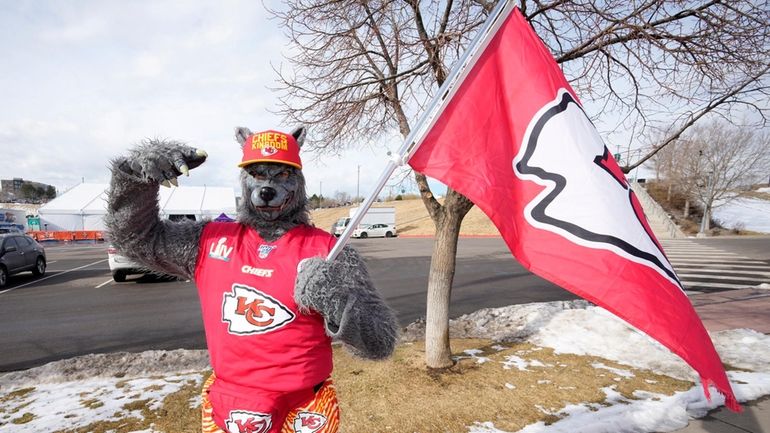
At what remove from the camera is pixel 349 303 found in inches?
58.3

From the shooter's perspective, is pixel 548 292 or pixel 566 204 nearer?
pixel 566 204

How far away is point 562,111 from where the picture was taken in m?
1.72

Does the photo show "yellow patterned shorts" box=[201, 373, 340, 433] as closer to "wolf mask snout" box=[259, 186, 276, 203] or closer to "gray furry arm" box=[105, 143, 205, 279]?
"gray furry arm" box=[105, 143, 205, 279]

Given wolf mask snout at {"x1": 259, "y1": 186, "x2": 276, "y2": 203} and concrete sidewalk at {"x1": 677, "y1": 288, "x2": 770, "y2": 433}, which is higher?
wolf mask snout at {"x1": 259, "y1": 186, "x2": 276, "y2": 203}

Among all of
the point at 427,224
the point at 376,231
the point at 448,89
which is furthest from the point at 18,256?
the point at 427,224

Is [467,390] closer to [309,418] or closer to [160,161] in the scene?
[309,418]

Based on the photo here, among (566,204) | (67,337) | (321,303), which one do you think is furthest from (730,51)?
(67,337)

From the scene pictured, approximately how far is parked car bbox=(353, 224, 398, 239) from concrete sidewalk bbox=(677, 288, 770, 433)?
23.0m

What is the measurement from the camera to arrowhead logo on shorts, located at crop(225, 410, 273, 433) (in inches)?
62.5

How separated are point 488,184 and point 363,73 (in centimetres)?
330

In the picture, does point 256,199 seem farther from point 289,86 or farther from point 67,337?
point 67,337

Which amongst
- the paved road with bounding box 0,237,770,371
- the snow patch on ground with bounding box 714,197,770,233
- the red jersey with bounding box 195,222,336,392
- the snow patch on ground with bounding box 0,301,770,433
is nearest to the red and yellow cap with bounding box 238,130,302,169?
the red jersey with bounding box 195,222,336,392

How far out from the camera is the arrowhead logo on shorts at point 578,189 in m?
1.56

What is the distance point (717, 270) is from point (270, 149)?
49.6 ft
